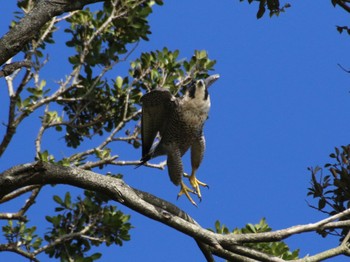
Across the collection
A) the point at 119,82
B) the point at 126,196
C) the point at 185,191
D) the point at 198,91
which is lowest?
the point at 126,196

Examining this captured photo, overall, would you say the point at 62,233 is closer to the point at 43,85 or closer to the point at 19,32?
the point at 43,85

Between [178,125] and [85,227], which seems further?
[85,227]

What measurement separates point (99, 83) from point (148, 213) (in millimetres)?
4438

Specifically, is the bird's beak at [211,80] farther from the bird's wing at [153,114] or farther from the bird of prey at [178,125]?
the bird's wing at [153,114]

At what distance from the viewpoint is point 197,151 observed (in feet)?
24.7

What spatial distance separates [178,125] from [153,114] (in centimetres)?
28

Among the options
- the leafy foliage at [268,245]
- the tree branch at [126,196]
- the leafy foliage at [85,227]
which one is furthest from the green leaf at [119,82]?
the tree branch at [126,196]

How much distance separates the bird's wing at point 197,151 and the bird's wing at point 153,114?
39 cm

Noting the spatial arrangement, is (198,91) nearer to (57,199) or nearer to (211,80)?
(211,80)

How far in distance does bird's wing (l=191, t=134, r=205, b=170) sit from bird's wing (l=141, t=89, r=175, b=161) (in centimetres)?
39

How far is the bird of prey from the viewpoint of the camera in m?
7.27

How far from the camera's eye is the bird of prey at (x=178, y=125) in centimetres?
727

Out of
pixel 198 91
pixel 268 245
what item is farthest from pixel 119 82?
pixel 268 245

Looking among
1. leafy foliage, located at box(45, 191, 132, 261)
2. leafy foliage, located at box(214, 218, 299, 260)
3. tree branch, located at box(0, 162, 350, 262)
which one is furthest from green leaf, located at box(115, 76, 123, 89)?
tree branch, located at box(0, 162, 350, 262)
